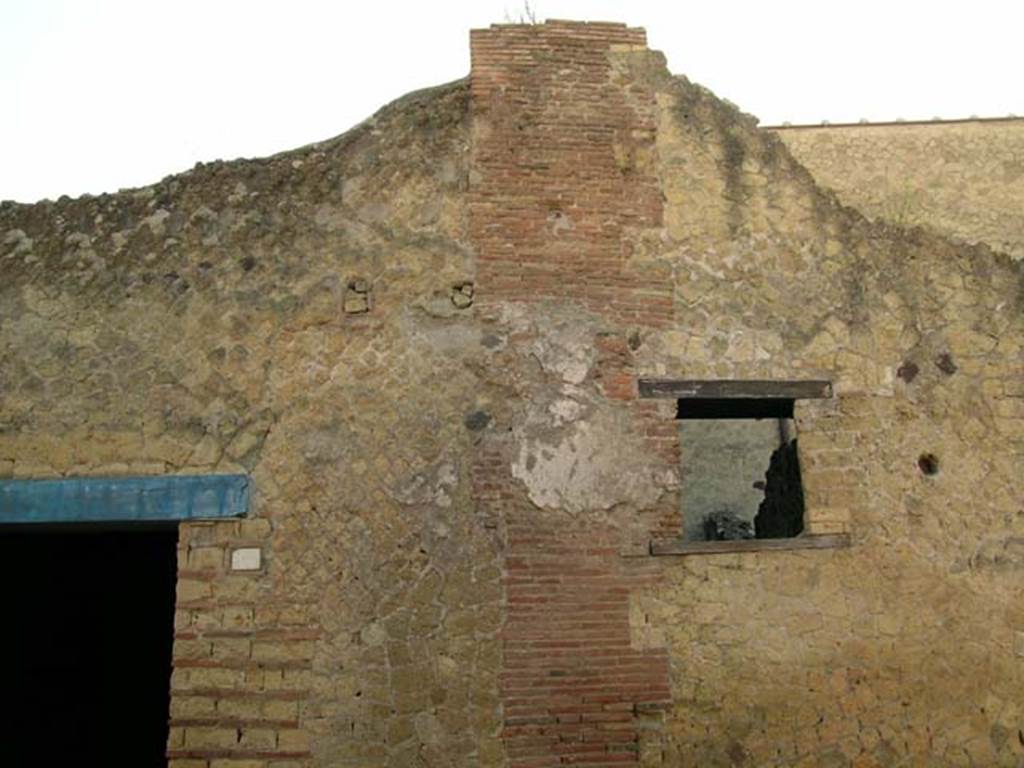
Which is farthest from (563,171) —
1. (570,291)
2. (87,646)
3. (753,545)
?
(87,646)

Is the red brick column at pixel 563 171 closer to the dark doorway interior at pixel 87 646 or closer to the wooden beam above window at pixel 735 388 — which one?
the wooden beam above window at pixel 735 388

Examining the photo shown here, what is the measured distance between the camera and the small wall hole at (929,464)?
5.42m

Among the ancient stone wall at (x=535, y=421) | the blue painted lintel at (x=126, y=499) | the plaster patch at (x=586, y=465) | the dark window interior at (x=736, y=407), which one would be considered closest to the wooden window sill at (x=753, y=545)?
the ancient stone wall at (x=535, y=421)

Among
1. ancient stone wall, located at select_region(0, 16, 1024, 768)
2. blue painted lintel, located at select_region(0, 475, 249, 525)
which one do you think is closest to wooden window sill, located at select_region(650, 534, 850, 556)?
ancient stone wall, located at select_region(0, 16, 1024, 768)

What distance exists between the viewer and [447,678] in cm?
486

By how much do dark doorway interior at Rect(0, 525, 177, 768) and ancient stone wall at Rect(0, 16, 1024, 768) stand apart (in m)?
1.98

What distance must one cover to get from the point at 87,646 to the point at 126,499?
3215mm

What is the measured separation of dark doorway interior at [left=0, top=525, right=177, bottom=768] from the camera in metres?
6.92

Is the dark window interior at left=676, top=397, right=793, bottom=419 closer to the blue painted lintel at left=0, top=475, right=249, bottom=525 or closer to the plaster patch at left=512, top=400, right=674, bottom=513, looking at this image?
the plaster patch at left=512, top=400, right=674, bottom=513

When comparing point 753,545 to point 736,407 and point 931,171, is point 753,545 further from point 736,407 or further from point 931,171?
point 931,171

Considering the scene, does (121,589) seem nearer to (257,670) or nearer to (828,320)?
(257,670)

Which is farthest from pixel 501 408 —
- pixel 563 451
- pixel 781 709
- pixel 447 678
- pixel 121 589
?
pixel 121 589

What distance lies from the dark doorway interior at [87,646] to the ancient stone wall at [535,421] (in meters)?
1.98

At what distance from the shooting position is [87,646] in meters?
7.66
